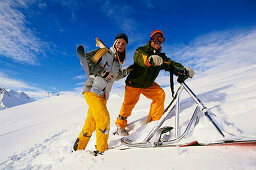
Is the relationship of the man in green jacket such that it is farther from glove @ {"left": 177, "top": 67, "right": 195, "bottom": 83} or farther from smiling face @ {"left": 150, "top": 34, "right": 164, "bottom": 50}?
glove @ {"left": 177, "top": 67, "right": 195, "bottom": 83}

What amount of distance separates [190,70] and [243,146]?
50.5 inches

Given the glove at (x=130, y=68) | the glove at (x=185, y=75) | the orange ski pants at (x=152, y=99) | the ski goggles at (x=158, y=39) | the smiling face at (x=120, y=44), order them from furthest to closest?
1. the orange ski pants at (x=152, y=99)
2. the glove at (x=130, y=68)
3. the ski goggles at (x=158, y=39)
4. the smiling face at (x=120, y=44)
5. the glove at (x=185, y=75)

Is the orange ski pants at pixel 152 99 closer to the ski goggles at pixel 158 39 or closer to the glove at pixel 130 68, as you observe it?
the glove at pixel 130 68

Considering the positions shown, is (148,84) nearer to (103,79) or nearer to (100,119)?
(103,79)

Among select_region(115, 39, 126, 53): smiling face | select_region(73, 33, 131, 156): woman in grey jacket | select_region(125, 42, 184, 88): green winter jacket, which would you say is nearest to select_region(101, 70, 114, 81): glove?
select_region(73, 33, 131, 156): woman in grey jacket

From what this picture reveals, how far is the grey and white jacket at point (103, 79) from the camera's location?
8.19 ft

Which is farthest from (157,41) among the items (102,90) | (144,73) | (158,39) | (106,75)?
(102,90)

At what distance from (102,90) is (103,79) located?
8.4 inches

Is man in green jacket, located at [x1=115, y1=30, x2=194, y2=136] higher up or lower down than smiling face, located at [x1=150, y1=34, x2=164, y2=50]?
lower down

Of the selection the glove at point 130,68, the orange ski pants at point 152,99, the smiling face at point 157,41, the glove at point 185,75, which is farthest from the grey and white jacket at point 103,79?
the glove at point 185,75

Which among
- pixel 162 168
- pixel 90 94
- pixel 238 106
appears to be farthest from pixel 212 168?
pixel 90 94

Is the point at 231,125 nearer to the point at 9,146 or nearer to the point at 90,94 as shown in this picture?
the point at 90,94

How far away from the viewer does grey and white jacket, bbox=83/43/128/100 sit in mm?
2496

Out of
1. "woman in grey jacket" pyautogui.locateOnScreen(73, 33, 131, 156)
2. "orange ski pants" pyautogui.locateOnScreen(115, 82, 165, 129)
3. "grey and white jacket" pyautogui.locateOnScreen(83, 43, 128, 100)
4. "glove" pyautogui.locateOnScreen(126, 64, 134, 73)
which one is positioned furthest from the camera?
"orange ski pants" pyautogui.locateOnScreen(115, 82, 165, 129)
